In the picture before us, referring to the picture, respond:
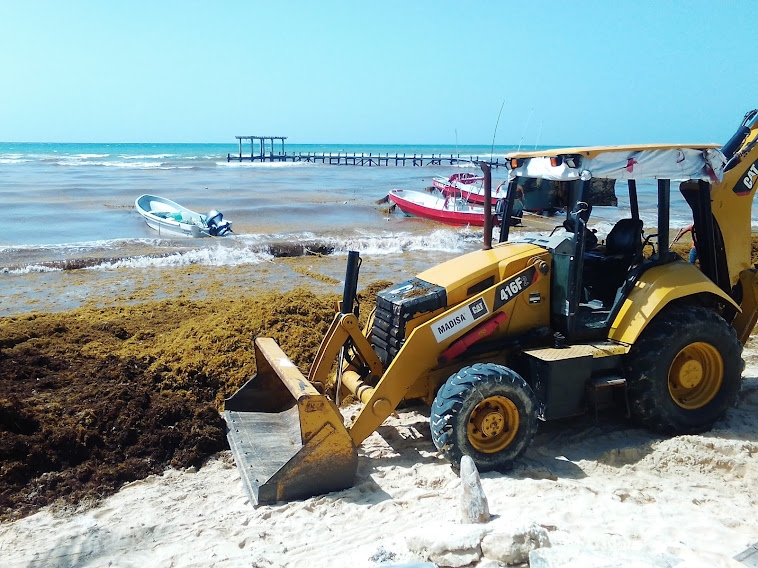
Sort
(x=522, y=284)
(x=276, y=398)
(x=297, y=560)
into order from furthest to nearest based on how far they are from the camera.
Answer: (x=276, y=398)
(x=522, y=284)
(x=297, y=560)

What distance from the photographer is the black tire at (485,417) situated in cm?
516

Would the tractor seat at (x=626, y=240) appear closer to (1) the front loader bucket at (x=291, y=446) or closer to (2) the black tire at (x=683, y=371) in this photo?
(2) the black tire at (x=683, y=371)

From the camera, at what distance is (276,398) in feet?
21.0

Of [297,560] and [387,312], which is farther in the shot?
[387,312]

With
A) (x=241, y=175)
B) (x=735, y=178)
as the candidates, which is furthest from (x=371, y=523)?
(x=241, y=175)

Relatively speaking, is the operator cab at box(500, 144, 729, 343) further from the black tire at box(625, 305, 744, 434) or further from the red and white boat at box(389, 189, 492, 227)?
the red and white boat at box(389, 189, 492, 227)

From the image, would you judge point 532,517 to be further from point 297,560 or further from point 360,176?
point 360,176

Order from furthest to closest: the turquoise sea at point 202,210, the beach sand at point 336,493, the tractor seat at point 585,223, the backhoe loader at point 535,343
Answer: the turquoise sea at point 202,210 → the tractor seat at point 585,223 → the backhoe loader at point 535,343 → the beach sand at point 336,493

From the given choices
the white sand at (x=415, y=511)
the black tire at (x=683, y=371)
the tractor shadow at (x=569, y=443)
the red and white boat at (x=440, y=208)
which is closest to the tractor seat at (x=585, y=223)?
the black tire at (x=683, y=371)

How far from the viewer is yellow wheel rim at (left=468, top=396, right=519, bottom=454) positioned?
531 cm

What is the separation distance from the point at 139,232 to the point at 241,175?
3201 centimetres

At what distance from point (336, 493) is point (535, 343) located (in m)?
2.20

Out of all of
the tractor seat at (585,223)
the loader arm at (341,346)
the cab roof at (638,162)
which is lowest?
the loader arm at (341,346)

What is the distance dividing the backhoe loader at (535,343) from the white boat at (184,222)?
16185mm
